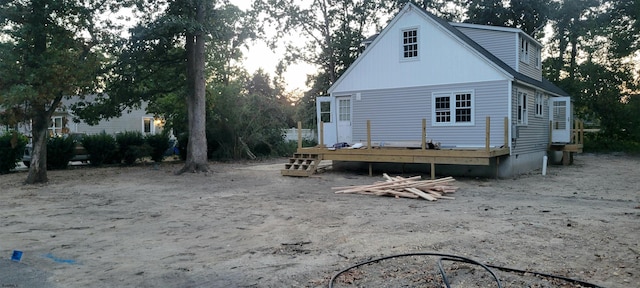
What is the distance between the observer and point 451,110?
48.5ft

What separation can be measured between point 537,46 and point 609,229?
14133 millimetres

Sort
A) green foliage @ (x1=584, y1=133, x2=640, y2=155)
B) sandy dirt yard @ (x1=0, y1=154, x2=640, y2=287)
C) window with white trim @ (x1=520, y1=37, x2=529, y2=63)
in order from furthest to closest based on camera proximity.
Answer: green foliage @ (x1=584, y1=133, x2=640, y2=155)
window with white trim @ (x1=520, y1=37, x2=529, y2=63)
sandy dirt yard @ (x1=0, y1=154, x2=640, y2=287)

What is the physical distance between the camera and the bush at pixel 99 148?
19328mm

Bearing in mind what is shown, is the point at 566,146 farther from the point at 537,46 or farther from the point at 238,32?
the point at 238,32

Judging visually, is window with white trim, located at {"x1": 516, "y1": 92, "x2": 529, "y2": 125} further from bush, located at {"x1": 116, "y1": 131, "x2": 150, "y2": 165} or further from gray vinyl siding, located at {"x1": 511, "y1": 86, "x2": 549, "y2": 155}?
bush, located at {"x1": 116, "y1": 131, "x2": 150, "y2": 165}

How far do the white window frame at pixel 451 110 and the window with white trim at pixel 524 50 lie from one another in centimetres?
383

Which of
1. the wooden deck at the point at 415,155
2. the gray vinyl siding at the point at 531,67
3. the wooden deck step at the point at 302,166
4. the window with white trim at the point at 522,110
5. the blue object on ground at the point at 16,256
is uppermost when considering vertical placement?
the gray vinyl siding at the point at 531,67

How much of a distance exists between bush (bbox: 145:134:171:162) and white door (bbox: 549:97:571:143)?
685 inches

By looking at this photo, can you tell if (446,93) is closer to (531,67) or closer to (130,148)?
(531,67)

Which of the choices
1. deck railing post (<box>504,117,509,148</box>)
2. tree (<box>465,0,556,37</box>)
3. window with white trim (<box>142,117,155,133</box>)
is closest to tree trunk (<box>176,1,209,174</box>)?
deck railing post (<box>504,117,509,148</box>)

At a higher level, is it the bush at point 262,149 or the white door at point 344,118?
the white door at point 344,118

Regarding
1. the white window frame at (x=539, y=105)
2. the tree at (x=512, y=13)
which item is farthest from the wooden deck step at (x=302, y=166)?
the tree at (x=512, y=13)

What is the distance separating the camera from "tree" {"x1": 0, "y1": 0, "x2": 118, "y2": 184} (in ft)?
39.2

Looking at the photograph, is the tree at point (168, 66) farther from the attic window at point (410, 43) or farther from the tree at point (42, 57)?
A: the attic window at point (410, 43)
